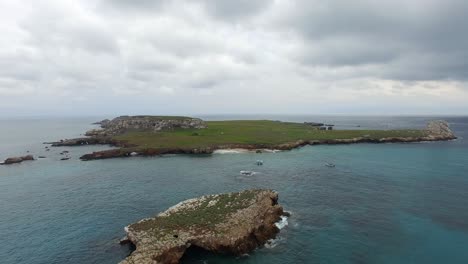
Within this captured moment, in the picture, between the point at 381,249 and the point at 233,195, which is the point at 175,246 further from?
the point at 381,249

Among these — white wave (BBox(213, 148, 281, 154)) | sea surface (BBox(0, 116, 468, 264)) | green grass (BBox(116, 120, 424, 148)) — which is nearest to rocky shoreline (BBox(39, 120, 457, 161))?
white wave (BBox(213, 148, 281, 154))

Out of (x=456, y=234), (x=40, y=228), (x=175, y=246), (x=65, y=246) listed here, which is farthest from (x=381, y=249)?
(x=40, y=228)

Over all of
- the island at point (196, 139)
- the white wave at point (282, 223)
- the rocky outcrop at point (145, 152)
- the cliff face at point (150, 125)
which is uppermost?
the cliff face at point (150, 125)

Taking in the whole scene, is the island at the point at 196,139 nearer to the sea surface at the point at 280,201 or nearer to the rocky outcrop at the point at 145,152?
the rocky outcrop at the point at 145,152

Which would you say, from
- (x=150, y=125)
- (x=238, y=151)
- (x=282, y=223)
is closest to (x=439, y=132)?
(x=238, y=151)

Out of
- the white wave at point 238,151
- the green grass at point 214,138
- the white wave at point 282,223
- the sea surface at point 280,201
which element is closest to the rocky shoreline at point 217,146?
the white wave at point 238,151
